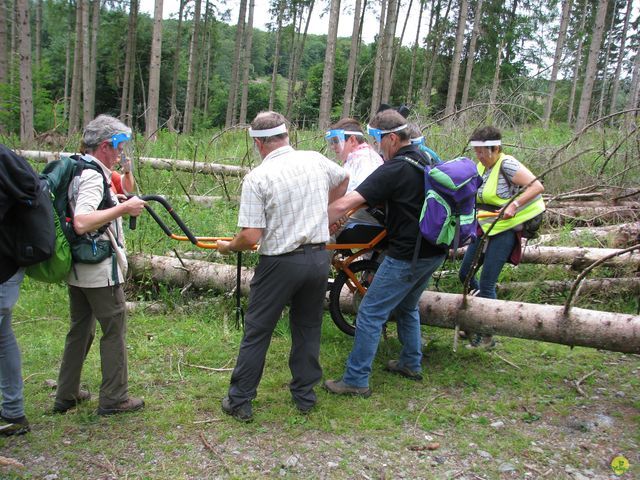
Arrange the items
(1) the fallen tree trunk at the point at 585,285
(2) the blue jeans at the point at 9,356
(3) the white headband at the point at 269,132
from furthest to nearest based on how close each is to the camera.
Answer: (1) the fallen tree trunk at the point at 585,285 < (3) the white headband at the point at 269,132 < (2) the blue jeans at the point at 9,356

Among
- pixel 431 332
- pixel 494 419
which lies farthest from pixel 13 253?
pixel 431 332

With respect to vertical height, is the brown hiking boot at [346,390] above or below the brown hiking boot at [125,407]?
above

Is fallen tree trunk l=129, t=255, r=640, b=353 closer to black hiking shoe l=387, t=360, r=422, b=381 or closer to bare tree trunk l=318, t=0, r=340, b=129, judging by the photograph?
black hiking shoe l=387, t=360, r=422, b=381

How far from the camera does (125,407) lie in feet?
12.0

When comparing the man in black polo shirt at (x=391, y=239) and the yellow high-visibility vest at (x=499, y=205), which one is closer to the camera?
the man in black polo shirt at (x=391, y=239)

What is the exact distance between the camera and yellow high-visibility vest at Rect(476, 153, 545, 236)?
4535mm

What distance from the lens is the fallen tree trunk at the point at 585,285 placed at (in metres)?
5.73

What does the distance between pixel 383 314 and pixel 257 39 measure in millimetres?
70846

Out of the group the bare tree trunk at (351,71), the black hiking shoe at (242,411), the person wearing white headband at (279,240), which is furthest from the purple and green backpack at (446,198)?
the bare tree trunk at (351,71)

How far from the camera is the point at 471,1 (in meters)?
32.8

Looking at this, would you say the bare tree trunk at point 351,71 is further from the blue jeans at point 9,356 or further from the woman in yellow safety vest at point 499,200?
the blue jeans at point 9,356

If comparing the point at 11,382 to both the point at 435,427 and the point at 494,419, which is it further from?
the point at 494,419

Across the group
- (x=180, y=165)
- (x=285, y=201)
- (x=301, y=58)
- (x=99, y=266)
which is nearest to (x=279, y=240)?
(x=285, y=201)

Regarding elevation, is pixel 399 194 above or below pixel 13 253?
above
